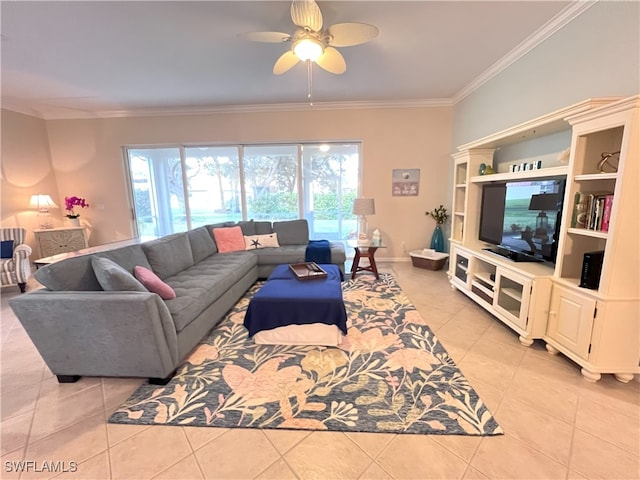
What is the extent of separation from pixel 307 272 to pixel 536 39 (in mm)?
3187

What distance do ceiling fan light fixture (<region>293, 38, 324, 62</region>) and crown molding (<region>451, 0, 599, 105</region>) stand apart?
2.06 meters

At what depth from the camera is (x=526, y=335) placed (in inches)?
90.0

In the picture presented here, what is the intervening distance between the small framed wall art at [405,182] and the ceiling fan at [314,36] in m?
2.68

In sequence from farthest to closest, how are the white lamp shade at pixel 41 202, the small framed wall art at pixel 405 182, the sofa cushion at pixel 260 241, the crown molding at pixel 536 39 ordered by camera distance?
the small framed wall art at pixel 405 182
the white lamp shade at pixel 41 202
the sofa cushion at pixel 260 241
the crown molding at pixel 536 39

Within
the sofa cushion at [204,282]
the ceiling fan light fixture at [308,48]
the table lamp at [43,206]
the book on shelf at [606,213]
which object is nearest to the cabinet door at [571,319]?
the book on shelf at [606,213]

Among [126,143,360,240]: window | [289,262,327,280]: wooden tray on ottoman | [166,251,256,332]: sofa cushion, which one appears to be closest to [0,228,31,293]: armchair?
[126,143,360,240]: window

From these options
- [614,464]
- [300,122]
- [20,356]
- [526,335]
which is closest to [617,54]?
[526,335]

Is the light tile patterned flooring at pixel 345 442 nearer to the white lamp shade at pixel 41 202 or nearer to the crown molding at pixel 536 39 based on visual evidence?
the crown molding at pixel 536 39

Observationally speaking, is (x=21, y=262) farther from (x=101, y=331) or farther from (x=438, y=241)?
(x=438, y=241)

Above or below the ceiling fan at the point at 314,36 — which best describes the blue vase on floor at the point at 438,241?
below

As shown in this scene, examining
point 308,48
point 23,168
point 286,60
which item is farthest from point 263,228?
point 23,168

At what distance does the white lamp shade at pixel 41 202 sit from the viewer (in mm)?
4512

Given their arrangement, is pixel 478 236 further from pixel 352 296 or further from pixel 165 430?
pixel 165 430

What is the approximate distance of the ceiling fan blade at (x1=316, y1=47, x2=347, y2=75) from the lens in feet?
7.72
